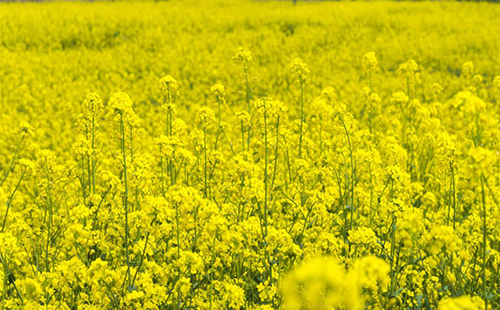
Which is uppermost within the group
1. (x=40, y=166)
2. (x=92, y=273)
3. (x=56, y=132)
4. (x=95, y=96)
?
(x=95, y=96)

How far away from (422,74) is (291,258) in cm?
1035

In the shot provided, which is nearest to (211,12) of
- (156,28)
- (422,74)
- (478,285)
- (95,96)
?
(156,28)

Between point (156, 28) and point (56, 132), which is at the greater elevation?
point (156, 28)

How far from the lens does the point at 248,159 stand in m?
4.09

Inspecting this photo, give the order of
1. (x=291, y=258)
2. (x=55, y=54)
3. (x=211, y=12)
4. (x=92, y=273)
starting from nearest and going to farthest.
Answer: (x=92, y=273), (x=291, y=258), (x=55, y=54), (x=211, y=12)

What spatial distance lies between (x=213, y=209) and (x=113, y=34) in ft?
49.1

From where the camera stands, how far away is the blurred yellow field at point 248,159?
3.04m

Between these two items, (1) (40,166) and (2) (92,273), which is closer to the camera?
(2) (92,273)

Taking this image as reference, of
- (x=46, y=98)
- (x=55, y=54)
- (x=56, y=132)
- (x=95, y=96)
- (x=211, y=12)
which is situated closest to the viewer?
(x=95, y=96)

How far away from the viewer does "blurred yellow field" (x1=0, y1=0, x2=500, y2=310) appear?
3039 millimetres

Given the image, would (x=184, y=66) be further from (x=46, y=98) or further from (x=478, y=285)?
(x=478, y=285)

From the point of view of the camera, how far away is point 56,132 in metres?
9.31

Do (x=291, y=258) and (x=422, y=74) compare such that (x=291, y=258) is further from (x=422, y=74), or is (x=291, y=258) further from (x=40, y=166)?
(x=422, y=74)

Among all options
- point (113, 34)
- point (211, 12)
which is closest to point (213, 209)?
point (113, 34)
